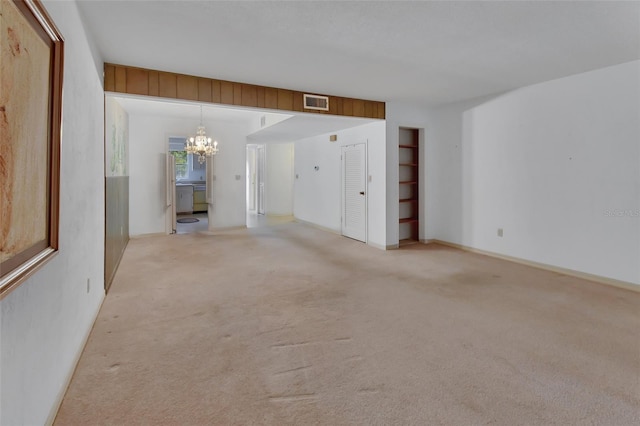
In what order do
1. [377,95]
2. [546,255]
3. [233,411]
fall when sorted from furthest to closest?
[377,95]
[546,255]
[233,411]

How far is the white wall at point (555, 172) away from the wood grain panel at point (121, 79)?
4.69 m

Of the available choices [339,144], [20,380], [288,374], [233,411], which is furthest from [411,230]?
[20,380]

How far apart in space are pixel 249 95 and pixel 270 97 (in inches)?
10.9

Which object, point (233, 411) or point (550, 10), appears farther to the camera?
point (550, 10)

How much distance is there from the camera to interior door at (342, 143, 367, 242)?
20.3ft

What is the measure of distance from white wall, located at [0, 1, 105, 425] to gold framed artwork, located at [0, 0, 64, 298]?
0.48 feet

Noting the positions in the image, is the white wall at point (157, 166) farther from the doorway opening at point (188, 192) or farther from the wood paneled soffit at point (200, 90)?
the wood paneled soffit at point (200, 90)

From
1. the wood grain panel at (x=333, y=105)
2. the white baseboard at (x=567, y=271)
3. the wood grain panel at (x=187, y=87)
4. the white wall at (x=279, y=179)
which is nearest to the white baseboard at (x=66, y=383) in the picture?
the wood grain panel at (x=187, y=87)

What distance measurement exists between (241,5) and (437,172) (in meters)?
4.50

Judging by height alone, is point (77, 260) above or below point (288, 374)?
above

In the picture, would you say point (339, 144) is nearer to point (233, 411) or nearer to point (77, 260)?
point (77, 260)

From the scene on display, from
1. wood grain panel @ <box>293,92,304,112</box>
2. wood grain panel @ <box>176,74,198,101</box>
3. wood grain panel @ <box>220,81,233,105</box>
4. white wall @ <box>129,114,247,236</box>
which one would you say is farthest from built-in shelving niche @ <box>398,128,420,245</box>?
white wall @ <box>129,114,247,236</box>

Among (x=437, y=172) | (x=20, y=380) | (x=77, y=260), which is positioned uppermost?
(x=437, y=172)

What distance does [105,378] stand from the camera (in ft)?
6.63
